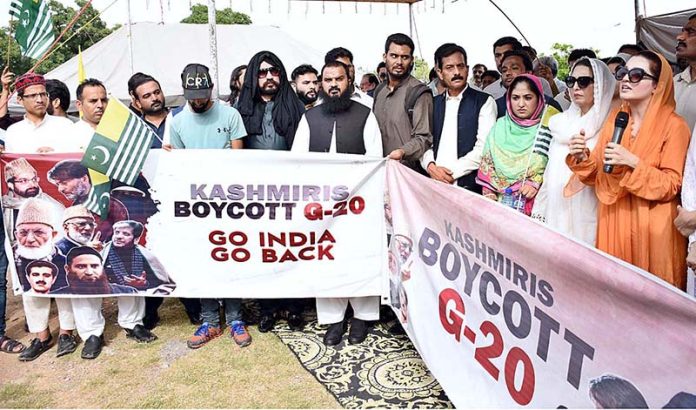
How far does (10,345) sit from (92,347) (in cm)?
59

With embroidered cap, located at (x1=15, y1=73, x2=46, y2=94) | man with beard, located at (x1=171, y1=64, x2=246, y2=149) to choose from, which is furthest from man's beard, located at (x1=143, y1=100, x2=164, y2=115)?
embroidered cap, located at (x1=15, y1=73, x2=46, y2=94)

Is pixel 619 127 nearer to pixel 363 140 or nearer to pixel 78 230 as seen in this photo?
pixel 363 140

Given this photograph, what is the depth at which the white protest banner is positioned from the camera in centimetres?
144

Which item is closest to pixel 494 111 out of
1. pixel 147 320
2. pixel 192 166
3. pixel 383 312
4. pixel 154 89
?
pixel 383 312

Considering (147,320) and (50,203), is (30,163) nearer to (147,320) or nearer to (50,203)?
(50,203)

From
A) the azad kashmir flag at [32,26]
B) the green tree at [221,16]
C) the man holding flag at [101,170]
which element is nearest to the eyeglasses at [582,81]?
the man holding flag at [101,170]

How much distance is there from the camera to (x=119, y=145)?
317cm

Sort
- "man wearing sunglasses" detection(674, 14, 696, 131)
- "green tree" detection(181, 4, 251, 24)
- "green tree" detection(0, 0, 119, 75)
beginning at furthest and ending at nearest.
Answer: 1. "green tree" detection(181, 4, 251, 24)
2. "green tree" detection(0, 0, 119, 75)
3. "man wearing sunglasses" detection(674, 14, 696, 131)

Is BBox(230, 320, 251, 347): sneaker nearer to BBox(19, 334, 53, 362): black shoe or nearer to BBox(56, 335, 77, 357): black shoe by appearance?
BBox(56, 335, 77, 357): black shoe

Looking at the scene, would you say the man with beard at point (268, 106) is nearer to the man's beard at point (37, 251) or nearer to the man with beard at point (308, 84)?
the man with beard at point (308, 84)

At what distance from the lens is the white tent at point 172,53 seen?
12750mm

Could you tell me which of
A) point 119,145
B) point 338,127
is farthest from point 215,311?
point 338,127

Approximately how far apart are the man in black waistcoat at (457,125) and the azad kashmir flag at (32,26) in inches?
153

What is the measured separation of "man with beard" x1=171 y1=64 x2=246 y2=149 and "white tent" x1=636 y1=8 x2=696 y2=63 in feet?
23.6
